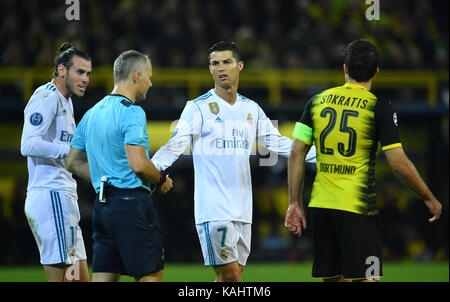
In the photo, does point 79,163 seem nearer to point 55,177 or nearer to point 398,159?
point 55,177

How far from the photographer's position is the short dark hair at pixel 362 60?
545 cm

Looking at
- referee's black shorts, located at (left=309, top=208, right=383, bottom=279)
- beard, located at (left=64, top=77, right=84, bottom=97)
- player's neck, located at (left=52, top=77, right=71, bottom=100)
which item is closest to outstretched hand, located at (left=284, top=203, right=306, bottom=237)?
referee's black shorts, located at (left=309, top=208, right=383, bottom=279)

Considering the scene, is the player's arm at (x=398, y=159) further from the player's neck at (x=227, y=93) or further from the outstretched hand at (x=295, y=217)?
the player's neck at (x=227, y=93)

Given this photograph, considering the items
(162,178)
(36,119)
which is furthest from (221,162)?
(36,119)

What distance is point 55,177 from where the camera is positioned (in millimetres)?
6512

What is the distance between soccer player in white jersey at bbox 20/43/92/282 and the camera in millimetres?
6348

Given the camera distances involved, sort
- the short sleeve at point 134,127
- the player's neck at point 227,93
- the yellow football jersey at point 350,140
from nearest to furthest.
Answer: the short sleeve at point 134,127 < the yellow football jersey at point 350,140 < the player's neck at point 227,93

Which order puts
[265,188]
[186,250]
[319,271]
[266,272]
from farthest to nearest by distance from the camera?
[265,188] → [186,250] → [266,272] → [319,271]

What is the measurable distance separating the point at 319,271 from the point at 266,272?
790 cm

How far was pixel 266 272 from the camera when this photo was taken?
522 inches

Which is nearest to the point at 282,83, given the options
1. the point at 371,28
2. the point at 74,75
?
the point at 371,28

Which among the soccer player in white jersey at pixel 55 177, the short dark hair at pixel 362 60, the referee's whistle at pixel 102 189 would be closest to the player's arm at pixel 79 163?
the referee's whistle at pixel 102 189

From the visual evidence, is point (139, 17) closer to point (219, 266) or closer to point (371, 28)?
point (371, 28)

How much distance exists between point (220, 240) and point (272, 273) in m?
6.82
